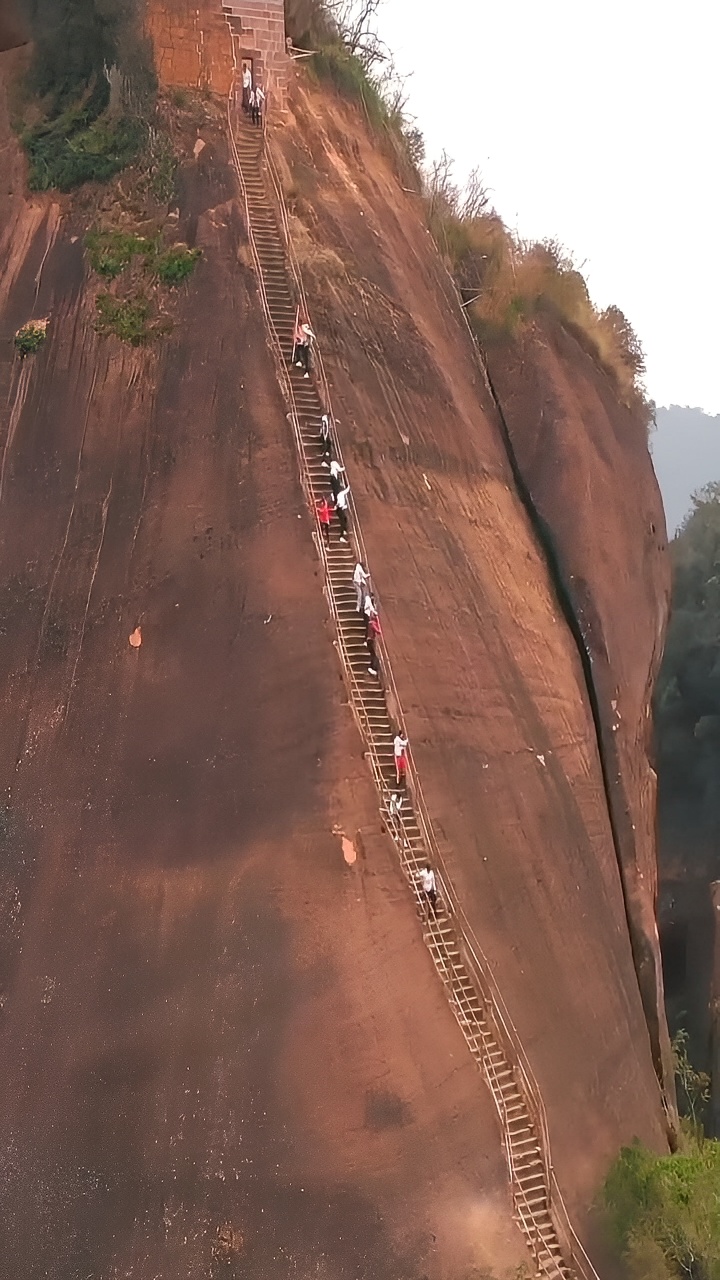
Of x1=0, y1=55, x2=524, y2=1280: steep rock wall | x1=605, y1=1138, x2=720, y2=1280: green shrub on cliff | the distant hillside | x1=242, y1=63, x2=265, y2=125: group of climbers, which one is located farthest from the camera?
the distant hillside

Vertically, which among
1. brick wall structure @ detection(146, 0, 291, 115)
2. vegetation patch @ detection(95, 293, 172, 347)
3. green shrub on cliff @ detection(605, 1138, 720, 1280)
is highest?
brick wall structure @ detection(146, 0, 291, 115)

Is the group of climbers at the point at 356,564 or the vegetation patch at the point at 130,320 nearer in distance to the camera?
the group of climbers at the point at 356,564

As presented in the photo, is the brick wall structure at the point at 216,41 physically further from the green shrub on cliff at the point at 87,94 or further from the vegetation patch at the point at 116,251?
the vegetation patch at the point at 116,251

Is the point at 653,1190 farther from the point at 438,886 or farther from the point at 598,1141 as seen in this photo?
the point at 438,886

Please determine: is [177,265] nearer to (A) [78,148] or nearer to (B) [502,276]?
(A) [78,148]

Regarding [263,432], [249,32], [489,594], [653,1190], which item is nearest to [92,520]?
[263,432]

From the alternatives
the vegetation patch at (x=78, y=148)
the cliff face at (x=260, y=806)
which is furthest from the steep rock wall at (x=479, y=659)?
the vegetation patch at (x=78, y=148)

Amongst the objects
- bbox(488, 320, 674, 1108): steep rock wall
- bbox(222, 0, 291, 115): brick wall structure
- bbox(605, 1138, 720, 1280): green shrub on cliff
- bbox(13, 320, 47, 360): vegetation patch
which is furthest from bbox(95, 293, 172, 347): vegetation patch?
bbox(605, 1138, 720, 1280): green shrub on cliff

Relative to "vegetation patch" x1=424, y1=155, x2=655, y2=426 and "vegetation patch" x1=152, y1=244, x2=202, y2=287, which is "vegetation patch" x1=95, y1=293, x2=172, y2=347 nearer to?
"vegetation patch" x1=152, y1=244, x2=202, y2=287
